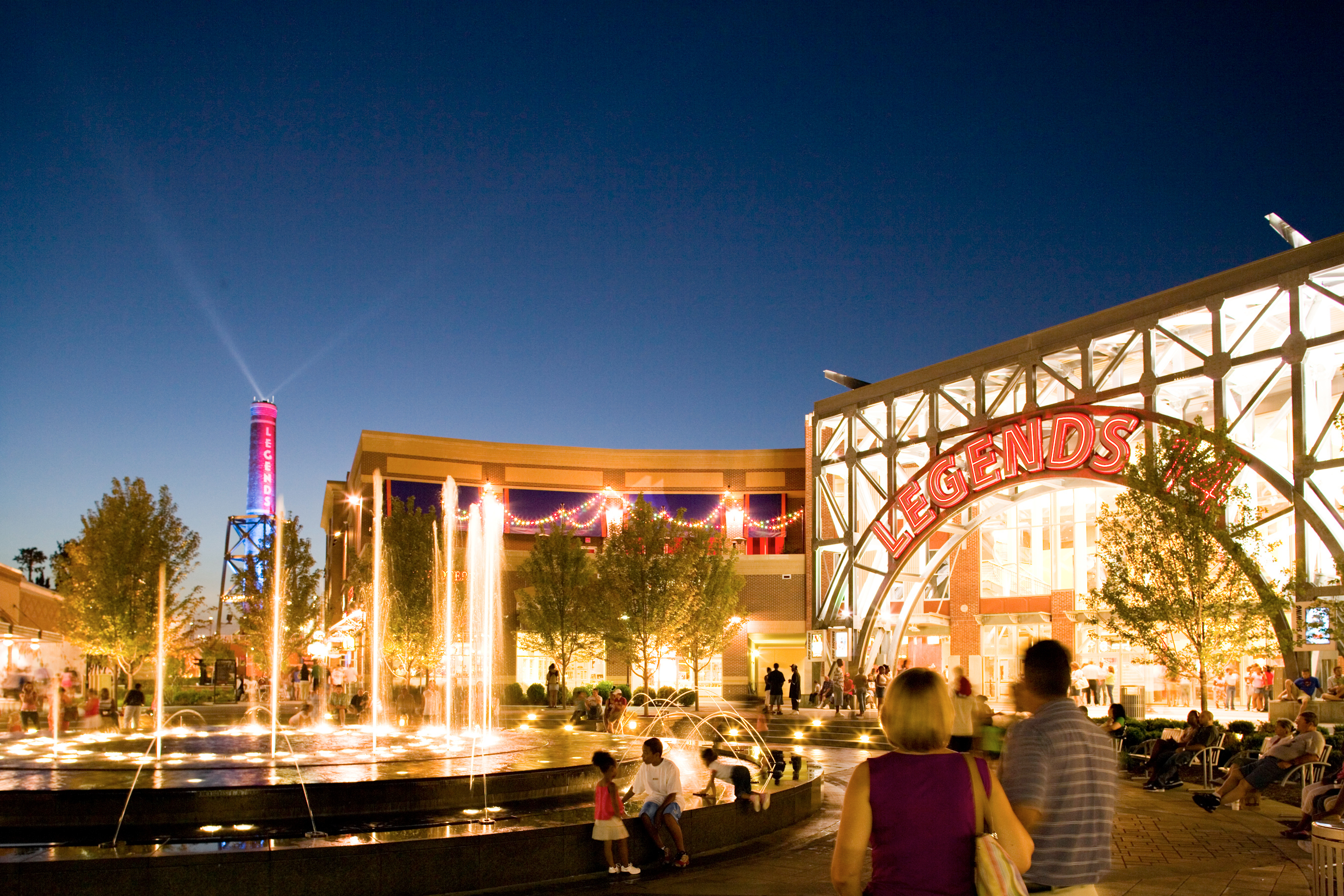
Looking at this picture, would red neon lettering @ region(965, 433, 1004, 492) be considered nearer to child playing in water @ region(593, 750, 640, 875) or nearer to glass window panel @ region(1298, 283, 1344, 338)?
glass window panel @ region(1298, 283, 1344, 338)

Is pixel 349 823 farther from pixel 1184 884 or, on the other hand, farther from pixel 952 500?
pixel 952 500

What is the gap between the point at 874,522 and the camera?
38.1m

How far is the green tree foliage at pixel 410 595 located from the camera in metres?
38.3

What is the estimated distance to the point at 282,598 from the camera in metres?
39.8

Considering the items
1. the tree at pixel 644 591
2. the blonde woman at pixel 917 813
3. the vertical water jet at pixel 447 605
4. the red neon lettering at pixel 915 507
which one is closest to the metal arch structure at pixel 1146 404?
the red neon lettering at pixel 915 507

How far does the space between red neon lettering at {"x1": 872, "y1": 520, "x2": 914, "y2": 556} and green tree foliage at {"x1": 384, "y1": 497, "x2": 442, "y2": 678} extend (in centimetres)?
1533

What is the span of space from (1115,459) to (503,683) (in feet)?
80.9

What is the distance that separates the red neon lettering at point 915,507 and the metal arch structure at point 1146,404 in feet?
2.50

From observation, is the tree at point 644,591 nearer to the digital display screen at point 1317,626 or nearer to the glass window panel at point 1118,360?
the glass window panel at point 1118,360

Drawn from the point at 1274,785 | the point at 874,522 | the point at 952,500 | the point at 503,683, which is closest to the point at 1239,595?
the point at 1274,785

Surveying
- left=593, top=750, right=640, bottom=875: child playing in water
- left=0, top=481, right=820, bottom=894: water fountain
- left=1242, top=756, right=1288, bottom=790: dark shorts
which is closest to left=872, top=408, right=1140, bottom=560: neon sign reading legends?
left=1242, top=756, right=1288, bottom=790: dark shorts

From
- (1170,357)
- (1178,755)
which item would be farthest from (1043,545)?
(1178,755)

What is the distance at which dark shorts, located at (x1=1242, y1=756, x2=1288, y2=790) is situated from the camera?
1431 cm

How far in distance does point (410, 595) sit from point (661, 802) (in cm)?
2939
